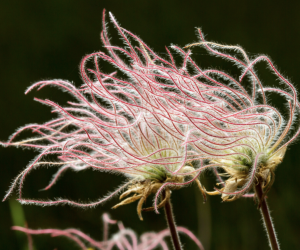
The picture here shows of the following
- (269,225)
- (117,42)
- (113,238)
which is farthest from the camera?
(117,42)

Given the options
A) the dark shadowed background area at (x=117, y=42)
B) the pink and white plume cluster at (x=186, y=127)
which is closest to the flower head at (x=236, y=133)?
the pink and white plume cluster at (x=186, y=127)

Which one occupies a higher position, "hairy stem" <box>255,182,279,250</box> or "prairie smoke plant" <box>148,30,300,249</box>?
"prairie smoke plant" <box>148,30,300,249</box>

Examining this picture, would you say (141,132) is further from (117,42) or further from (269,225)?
(117,42)

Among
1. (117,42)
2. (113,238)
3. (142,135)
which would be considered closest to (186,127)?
(142,135)

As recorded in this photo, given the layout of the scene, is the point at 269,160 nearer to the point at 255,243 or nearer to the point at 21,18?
the point at 255,243

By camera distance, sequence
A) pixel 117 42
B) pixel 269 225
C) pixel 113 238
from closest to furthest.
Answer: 1. pixel 269 225
2. pixel 113 238
3. pixel 117 42

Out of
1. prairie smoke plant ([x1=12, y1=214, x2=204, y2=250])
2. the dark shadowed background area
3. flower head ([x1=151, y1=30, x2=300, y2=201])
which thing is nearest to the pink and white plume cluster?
flower head ([x1=151, y1=30, x2=300, y2=201])

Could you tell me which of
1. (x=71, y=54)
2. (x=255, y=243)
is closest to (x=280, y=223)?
(x=255, y=243)

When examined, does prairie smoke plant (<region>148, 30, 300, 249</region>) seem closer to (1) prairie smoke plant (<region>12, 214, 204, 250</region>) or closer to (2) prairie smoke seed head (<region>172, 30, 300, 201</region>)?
(2) prairie smoke seed head (<region>172, 30, 300, 201</region>)

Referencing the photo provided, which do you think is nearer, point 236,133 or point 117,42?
point 236,133
